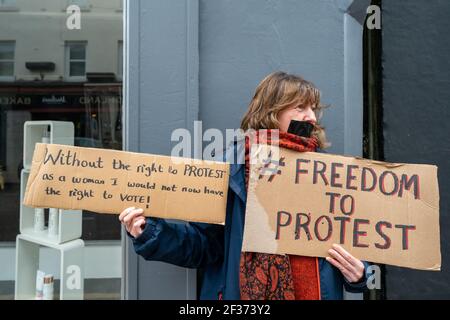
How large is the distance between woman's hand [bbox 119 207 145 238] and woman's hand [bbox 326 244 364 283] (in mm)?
743

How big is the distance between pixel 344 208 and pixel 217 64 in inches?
43.7

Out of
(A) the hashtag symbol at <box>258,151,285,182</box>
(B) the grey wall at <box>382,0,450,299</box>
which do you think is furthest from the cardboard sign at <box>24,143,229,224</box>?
(B) the grey wall at <box>382,0,450,299</box>

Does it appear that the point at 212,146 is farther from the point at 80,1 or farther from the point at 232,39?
the point at 80,1

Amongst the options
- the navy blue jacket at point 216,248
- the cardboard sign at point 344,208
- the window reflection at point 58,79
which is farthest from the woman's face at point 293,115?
the window reflection at point 58,79

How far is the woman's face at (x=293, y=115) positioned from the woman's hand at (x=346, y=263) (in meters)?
0.51

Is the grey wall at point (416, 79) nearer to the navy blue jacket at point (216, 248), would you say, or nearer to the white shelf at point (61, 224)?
the navy blue jacket at point (216, 248)

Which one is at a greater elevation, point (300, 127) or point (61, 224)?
Result: point (300, 127)

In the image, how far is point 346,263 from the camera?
5.53ft

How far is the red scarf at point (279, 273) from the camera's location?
1655 mm

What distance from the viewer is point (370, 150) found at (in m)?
3.01

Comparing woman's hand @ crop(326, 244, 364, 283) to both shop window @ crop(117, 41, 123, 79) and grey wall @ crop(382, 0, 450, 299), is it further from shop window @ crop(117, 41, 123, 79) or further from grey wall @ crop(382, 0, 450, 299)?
shop window @ crop(117, 41, 123, 79)

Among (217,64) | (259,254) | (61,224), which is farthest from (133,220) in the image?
(61,224)

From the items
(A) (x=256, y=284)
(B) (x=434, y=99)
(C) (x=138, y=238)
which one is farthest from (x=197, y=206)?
(B) (x=434, y=99)

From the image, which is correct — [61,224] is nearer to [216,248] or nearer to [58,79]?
[216,248]
